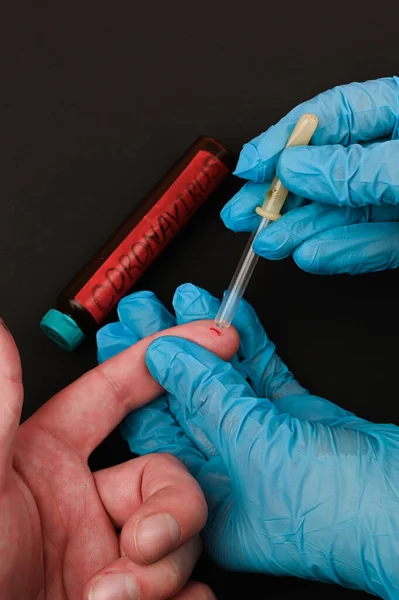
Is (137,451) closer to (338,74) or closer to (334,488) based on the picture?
(334,488)

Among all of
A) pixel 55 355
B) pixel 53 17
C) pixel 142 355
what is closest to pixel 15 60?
pixel 53 17

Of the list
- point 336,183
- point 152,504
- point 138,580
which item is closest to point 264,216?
point 336,183

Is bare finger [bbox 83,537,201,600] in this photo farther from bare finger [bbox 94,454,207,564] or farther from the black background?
the black background

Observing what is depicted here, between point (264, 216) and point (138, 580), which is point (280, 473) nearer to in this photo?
point (138, 580)

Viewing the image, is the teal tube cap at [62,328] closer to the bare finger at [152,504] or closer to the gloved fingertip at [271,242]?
the bare finger at [152,504]

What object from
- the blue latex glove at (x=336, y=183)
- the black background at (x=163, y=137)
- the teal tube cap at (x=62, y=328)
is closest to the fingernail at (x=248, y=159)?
the blue latex glove at (x=336, y=183)
